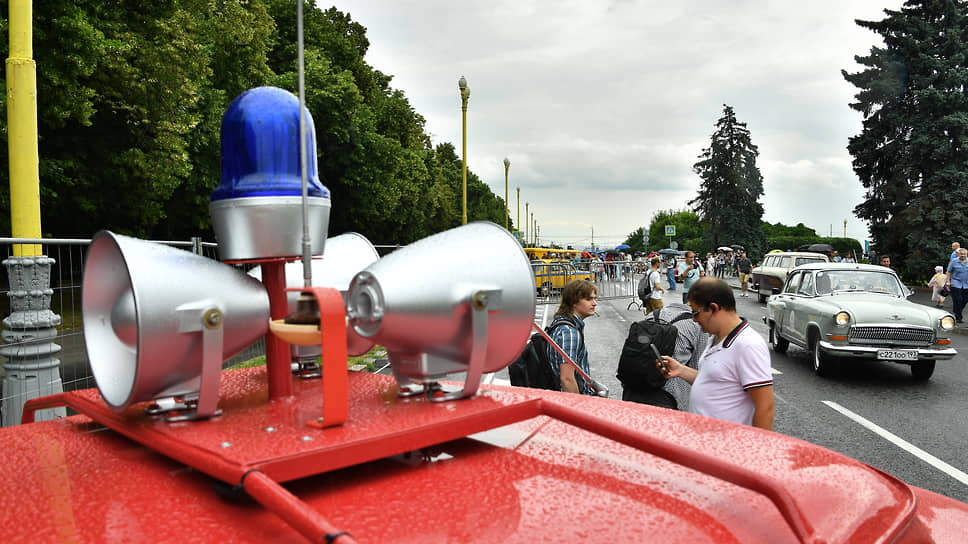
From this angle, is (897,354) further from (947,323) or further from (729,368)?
(729,368)

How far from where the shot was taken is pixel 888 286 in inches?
476

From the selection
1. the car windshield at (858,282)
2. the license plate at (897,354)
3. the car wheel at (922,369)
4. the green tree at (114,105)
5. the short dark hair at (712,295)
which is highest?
the green tree at (114,105)

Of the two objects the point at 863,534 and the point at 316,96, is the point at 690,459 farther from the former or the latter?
the point at 316,96

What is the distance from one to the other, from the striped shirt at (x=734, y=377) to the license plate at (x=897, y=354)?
298 inches

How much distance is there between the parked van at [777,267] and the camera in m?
26.3

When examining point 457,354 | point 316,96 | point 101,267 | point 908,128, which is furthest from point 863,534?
point 908,128

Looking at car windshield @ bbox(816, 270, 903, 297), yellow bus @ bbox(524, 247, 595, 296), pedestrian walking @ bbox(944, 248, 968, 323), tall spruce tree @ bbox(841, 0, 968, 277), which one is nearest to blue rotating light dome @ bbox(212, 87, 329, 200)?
car windshield @ bbox(816, 270, 903, 297)

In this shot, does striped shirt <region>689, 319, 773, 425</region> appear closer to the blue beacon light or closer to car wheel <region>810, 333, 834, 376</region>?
the blue beacon light

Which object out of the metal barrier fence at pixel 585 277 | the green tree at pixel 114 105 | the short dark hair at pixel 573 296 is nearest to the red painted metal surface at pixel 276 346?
the short dark hair at pixel 573 296

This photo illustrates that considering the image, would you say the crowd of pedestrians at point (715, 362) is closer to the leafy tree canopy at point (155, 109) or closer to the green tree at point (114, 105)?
the leafy tree canopy at point (155, 109)

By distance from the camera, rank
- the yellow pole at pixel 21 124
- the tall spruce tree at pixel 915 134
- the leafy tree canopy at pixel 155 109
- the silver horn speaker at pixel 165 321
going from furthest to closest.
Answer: the tall spruce tree at pixel 915 134
the leafy tree canopy at pixel 155 109
the yellow pole at pixel 21 124
the silver horn speaker at pixel 165 321

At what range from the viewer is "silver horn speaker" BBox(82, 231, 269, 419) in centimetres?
140

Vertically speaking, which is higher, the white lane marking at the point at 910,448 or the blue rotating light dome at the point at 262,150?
the blue rotating light dome at the point at 262,150

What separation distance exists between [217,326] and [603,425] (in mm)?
836
